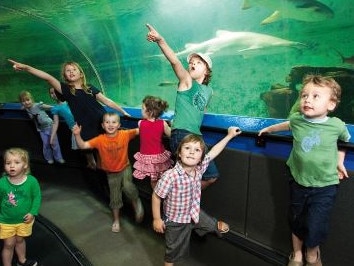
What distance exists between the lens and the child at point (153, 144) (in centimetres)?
276

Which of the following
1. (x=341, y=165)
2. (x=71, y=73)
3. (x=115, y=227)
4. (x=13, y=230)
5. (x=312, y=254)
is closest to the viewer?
(x=341, y=165)

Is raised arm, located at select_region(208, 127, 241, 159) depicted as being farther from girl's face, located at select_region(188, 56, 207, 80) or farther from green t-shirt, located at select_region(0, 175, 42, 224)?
green t-shirt, located at select_region(0, 175, 42, 224)

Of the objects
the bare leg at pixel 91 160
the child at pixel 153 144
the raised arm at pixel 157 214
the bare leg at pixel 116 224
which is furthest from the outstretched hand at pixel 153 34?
the bare leg at pixel 91 160

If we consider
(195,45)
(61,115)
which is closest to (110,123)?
(61,115)

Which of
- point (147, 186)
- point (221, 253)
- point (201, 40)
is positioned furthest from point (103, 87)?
point (221, 253)

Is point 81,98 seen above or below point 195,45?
below

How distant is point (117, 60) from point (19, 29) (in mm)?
2559

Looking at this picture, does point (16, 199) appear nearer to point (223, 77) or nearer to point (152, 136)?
point (152, 136)

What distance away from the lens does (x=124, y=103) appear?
19.7 feet

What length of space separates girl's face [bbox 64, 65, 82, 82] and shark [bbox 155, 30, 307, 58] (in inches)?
85.3

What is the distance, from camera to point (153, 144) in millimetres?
2795

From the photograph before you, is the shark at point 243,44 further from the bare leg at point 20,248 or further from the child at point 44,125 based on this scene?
the bare leg at point 20,248

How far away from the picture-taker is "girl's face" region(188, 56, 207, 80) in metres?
2.30

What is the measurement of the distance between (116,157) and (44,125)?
2177mm
